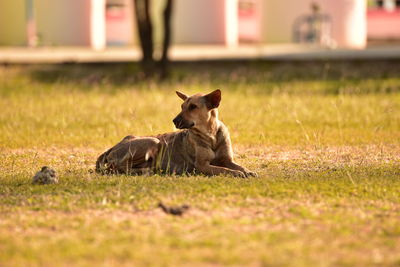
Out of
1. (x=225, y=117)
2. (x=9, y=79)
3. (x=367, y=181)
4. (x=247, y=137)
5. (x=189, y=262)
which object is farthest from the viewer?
(x=9, y=79)

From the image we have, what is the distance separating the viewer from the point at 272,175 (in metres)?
8.44

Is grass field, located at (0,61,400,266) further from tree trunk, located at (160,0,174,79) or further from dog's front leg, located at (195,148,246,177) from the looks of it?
tree trunk, located at (160,0,174,79)

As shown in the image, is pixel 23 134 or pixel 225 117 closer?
pixel 23 134

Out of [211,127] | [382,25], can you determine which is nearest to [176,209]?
[211,127]

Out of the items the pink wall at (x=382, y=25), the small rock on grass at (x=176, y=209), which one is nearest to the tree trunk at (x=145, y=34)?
the small rock on grass at (x=176, y=209)

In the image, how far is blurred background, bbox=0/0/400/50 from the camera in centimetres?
3167

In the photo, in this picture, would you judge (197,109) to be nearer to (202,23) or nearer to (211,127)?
(211,127)

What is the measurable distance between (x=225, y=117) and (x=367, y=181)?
5.49 meters

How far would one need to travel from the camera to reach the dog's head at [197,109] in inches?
324

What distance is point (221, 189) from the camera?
7.55 m

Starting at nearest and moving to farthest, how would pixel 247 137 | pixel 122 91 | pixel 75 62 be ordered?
pixel 247 137 → pixel 122 91 → pixel 75 62

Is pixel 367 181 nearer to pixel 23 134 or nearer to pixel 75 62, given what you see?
pixel 23 134

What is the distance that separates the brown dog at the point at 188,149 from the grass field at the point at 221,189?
29cm

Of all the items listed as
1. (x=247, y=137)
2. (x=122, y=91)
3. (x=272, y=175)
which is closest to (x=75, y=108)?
(x=122, y=91)
